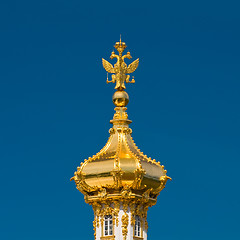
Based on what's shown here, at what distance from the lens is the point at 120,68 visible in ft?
292

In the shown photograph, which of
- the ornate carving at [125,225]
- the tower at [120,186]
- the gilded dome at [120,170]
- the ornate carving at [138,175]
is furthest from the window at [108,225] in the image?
the ornate carving at [138,175]

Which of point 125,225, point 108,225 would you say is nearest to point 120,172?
point 125,225

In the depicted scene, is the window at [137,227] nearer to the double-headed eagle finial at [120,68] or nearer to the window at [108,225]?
the window at [108,225]

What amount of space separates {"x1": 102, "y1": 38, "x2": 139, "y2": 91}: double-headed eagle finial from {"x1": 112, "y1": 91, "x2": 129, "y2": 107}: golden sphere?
13.8 inches

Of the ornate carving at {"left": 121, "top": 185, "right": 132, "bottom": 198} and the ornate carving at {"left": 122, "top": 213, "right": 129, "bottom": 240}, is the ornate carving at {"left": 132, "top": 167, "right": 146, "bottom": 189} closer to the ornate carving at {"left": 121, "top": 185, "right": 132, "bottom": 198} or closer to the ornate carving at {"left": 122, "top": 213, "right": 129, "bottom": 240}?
the ornate carving at {"left": 121, "top": 185, "right": 132, "bottom": 198}

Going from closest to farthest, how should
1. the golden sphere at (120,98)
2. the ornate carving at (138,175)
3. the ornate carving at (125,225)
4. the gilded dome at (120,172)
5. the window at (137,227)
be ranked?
1. the ornate carving at (138,175)
2. the ornate carving at (125,225)
3. the gilded dome at (120,172)
4. the window at (137,227)
5. the golden sphere at (120,98)

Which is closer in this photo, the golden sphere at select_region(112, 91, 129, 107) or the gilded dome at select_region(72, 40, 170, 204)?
the gilded dome at select_region(72, 40, 170, 204)

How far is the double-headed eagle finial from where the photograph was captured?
88.9 meters

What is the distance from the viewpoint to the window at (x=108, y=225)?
86312mm

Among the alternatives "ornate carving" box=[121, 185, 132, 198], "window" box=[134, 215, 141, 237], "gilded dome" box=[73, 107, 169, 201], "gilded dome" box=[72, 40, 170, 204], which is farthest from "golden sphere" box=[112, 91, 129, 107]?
"window" box=[134, 215, 141, 237]

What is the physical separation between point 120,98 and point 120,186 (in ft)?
19.9

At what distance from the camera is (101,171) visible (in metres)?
86.2

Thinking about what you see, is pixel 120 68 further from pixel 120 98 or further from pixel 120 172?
pixel 120 172

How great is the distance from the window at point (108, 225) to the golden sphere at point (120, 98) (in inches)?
287
